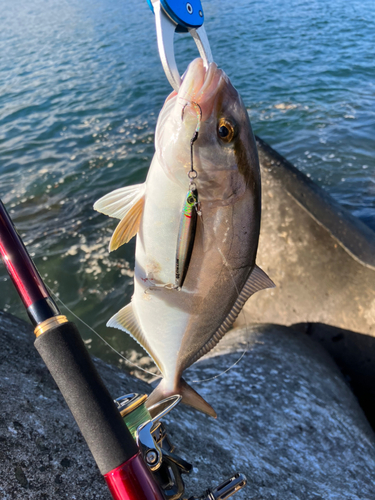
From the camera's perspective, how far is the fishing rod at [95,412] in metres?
0.98

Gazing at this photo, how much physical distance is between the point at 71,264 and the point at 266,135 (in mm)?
5998

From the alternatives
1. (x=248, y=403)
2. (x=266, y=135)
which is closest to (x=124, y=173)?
(x=266, y=135)

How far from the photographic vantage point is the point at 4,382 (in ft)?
5.85

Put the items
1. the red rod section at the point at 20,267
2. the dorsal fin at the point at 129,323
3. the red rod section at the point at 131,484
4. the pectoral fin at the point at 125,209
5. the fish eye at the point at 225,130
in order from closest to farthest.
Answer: the red rod section at the point at 131,484
the red rod section at the point at 20,267
the fish eye at the point at 225,130
the pectoral fin at the point at 125,209
the dorsal fin at the point at 129,323

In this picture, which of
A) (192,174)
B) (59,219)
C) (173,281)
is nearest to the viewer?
(192,174)

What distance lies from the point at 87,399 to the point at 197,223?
69 centimetres

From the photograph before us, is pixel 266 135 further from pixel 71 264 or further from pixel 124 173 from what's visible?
pixel 71 264

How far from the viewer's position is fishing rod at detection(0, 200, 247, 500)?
982 millimetres

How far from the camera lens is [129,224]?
1475 millimetres

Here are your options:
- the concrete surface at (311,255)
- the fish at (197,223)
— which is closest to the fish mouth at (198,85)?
the fish at (197,223)

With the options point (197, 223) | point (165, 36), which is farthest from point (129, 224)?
point (165, 36)

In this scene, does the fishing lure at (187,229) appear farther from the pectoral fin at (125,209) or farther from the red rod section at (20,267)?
the red rod section at (20,267)

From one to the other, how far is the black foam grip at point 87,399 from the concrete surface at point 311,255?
9.07 feet

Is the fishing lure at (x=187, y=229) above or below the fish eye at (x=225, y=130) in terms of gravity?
below
